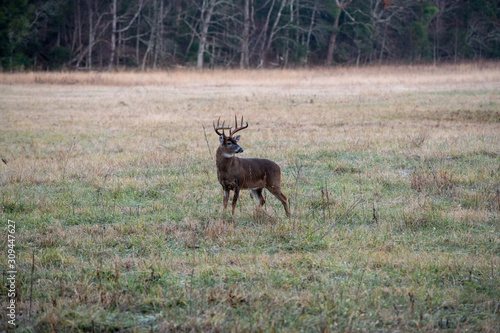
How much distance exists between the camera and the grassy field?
13.4 feet

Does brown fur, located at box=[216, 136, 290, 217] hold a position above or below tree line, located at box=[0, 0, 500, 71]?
below

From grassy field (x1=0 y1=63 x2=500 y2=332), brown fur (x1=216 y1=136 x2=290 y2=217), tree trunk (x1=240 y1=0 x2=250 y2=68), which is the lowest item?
grassy field (x1=0 y1=63 x2=500 y2=332)

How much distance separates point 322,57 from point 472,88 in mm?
26836

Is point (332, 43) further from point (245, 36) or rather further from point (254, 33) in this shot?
point (245, 36)

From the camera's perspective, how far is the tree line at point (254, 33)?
40125 millimetres

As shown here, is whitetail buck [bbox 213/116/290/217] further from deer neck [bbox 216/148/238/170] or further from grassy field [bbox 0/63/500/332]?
grassy field [bbox 0/63/500/332]

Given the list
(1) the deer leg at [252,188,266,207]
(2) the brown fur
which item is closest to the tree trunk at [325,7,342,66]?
Result: (1) the deer leg at [252,188,266,207]

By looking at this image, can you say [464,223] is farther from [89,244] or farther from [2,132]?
[2,132]

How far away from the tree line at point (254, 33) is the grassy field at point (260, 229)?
27610 mm

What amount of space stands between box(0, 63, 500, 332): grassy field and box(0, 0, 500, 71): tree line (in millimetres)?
27610

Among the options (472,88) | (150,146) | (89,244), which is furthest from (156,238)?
(472,88)

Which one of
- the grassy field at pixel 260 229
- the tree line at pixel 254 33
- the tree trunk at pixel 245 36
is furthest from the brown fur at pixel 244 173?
the tree trunk at pixel 245 36

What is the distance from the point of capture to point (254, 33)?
4622cm

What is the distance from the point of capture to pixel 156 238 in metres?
5.68
